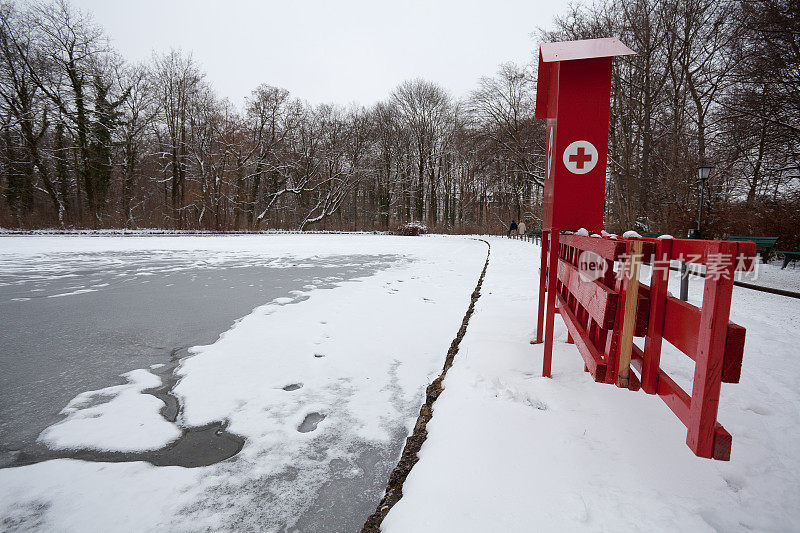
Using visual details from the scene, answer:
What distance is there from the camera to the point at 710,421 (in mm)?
1130

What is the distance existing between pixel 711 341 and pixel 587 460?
3.95ft

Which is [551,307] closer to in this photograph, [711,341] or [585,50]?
[711,341]

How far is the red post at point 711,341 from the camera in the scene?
1065 mm

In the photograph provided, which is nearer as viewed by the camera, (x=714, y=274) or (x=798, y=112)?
(x=714, y=274)

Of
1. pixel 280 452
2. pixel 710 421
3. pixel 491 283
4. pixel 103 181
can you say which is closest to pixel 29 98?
pixel 103 181

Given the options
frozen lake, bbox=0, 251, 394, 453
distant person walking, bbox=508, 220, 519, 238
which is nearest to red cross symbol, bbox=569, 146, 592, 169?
frozen lake, bbox=0, 251, 394, 453

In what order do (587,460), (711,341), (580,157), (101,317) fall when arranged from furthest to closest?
(101,317) < (580,157) < (587,460) < (711,341)

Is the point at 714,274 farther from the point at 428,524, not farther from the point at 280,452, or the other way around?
the point at 280,452

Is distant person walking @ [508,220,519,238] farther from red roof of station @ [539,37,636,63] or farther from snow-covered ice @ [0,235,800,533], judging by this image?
red roof of station @ [539,37,636,63]

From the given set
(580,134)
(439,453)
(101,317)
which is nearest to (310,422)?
(439,453)

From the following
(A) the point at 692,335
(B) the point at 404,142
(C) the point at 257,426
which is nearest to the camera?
(A) the point at 692,335

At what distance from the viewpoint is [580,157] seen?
2861 mm

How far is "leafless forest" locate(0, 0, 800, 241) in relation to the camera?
1273cm

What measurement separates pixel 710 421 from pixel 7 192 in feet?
122
